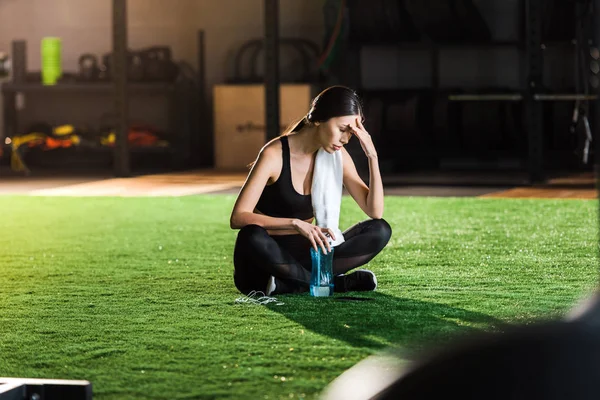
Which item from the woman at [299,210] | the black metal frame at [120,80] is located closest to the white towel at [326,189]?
the woman at [299,210]

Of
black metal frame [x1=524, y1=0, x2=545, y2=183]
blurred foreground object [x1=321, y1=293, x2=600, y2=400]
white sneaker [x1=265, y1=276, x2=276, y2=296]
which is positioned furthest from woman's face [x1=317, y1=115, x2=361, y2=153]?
black metal frame [x1=524, y1=0, x2=545, y2=183]

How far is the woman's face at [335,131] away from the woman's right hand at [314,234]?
0.27 meters

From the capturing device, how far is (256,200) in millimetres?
3793

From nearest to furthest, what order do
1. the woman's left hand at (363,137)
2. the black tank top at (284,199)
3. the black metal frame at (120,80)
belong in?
the woman's left hand at (363,137) → the black tank top at (284,199) → the black metal frame at (120,80)

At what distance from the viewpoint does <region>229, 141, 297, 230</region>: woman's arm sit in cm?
376

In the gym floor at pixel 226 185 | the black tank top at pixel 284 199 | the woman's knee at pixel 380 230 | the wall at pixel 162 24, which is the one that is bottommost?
the gym floor at pixel 226 185

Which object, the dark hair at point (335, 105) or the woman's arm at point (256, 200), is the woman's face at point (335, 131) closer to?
the dark hair at point (335, 105)

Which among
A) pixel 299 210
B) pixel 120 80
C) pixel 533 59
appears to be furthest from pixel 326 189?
pixel 120 80

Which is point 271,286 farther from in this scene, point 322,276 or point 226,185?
point 226,185

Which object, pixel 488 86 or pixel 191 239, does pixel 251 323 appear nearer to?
pixel 191 239

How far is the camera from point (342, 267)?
3975mm

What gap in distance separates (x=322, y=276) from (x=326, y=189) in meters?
0.31

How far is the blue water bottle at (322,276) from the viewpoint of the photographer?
3.89 m

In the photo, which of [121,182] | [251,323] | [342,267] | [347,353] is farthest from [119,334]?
[121,182]
